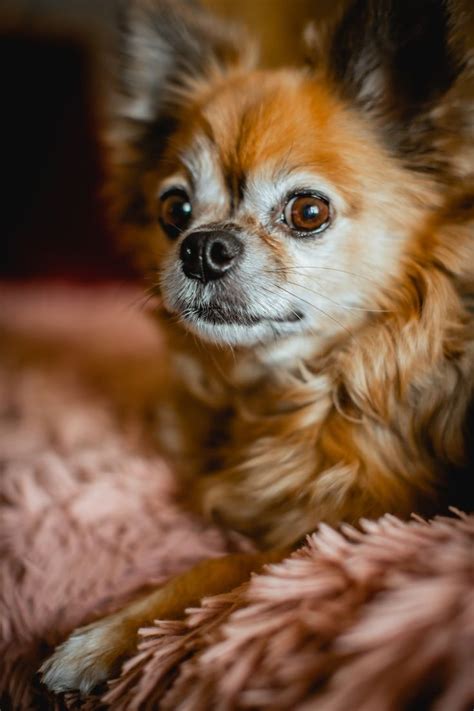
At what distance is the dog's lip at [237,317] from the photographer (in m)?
1.12

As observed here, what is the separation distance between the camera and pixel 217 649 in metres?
0.70

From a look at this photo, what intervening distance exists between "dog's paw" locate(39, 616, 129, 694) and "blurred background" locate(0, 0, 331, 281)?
192 cm

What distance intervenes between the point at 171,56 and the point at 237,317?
2.34ft

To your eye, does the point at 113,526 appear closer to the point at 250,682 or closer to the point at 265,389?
the point at 265,389

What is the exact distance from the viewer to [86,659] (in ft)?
2.74

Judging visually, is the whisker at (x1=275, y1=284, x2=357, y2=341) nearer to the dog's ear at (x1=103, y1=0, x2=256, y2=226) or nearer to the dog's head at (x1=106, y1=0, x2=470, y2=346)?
the dog's head at (x1=106, y1=0, x2=470, y2=346)

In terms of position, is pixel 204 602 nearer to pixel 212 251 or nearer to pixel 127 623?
pixel 127 623

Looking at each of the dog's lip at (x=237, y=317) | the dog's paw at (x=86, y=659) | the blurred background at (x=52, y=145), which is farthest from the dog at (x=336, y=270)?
the blurred background at (x=52, y=145)

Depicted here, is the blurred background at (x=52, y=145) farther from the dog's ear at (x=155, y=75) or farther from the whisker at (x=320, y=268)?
the whisker at (x=320, y=268)

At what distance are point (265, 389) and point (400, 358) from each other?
11.7 inches

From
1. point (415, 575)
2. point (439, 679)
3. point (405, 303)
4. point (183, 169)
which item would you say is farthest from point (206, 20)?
point (439, 679)

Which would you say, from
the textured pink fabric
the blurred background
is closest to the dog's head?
the textured pink fabric

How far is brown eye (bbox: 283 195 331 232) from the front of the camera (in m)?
1.11

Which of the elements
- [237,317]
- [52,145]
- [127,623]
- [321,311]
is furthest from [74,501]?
[52,145]
